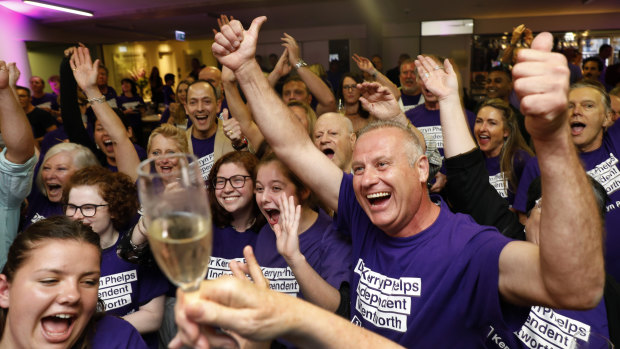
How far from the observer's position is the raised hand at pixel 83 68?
2.68 metres

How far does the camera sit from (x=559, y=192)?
2.88 feet

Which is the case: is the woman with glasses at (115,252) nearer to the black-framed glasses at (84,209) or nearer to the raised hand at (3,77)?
the black-framed glasses at (84,209)

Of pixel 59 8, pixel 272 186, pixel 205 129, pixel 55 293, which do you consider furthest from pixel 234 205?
pixel 59 8

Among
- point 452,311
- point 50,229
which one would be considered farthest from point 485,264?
point 50,229

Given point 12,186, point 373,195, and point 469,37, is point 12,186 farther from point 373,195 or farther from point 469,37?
point 469,37

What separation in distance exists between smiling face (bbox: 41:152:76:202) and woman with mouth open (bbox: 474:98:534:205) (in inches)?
99.9

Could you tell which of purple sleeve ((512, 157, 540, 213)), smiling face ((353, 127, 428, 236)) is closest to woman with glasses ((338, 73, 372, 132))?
purple sleeve ((512, 157, 540, 213))

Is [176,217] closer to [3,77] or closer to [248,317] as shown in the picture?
[248,317]

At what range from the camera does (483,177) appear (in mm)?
1718

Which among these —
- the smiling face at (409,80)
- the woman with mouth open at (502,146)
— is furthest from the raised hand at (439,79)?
the smiling face at (409,80)

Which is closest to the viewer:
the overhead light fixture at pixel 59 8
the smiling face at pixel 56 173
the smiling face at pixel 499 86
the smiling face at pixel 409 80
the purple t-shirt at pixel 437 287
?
the purple t-shirt at pixel 437 287

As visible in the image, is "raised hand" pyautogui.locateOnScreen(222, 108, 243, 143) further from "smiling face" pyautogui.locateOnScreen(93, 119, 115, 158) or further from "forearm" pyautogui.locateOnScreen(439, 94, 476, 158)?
"forearm" pyautogui.locateOnScreen(439, 94, 476, 158)

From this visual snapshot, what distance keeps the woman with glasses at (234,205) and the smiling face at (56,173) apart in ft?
2.83

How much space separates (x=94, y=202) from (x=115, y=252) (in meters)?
0.24
